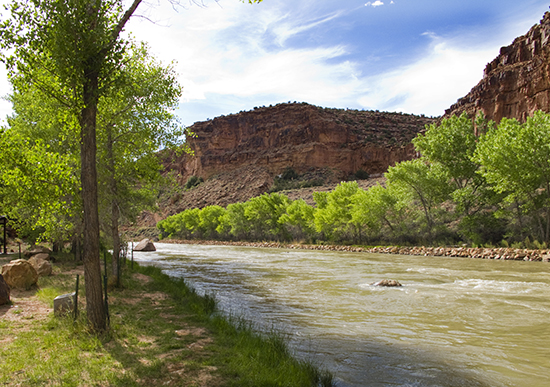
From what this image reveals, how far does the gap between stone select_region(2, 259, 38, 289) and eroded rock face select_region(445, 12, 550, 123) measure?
56.3 meters

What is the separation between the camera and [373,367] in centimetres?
693

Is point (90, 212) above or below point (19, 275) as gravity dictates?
above

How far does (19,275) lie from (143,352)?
8589 millimetres

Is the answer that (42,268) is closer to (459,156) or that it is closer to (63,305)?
(63,305)

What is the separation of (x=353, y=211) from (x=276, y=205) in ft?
64.8

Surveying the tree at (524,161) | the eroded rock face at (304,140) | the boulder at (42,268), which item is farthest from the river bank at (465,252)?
the eroded rock face at (304,140)

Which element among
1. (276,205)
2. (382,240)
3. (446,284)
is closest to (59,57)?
(446,284)

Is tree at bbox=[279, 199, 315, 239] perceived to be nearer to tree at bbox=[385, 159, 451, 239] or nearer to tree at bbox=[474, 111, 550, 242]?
tree at bbox=[385, 159, 451, 239]

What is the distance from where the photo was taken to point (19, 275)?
12.5m

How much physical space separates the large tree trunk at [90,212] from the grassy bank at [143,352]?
1.63 ft

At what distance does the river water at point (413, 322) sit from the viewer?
6.73 m

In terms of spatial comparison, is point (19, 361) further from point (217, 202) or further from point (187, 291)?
point (217, 202)

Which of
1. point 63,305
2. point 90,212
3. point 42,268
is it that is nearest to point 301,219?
point 42,268

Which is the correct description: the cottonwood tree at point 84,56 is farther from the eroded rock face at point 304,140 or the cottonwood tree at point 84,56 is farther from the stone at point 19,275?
the eroded rock face at point 304,140
